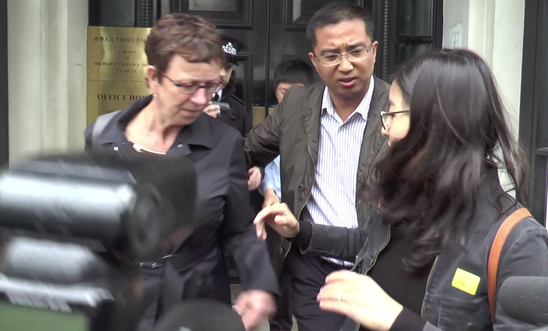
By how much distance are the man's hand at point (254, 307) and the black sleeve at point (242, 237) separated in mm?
26

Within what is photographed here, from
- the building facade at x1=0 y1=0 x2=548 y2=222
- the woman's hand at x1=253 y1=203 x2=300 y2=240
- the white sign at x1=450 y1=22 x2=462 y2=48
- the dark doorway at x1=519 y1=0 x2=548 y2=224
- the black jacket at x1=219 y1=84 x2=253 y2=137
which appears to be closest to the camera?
the woman's hand at x1=253 y1=203 x2=300 y2=240

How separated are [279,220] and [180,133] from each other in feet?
1.41

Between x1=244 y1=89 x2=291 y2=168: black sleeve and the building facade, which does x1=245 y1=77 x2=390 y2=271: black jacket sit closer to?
x1=244 y1=89 x2=291 y2=168: black sleeve

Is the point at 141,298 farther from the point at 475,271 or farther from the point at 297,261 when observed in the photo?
the point at 297,261

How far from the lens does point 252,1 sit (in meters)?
5.16

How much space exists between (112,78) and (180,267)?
120 inches

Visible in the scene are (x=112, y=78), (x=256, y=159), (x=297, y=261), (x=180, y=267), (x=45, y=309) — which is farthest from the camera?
(x=112, y=78)

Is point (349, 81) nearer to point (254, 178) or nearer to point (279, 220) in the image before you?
point (254, 178)

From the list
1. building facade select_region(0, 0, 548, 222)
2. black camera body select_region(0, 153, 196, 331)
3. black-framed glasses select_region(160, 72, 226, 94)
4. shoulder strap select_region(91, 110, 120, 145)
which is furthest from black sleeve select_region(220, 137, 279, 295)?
building facade select_region(0, 0, 548, 222)

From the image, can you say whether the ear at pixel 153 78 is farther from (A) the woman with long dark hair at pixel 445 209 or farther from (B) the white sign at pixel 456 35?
(B) the white sign at pixel 456 35

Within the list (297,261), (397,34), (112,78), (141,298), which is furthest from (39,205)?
(397,34)

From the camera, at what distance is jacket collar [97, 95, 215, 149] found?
2084mm

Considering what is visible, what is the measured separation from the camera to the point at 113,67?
483 centimetres

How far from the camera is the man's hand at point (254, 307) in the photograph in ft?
6.42
